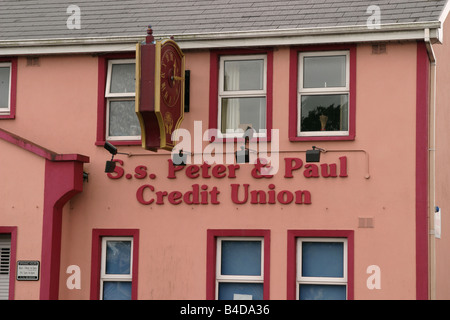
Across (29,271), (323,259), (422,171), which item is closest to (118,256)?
(29,271)

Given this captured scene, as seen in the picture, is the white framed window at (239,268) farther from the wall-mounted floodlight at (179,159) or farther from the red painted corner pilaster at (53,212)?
the red painted corner pilaster at (53,212)

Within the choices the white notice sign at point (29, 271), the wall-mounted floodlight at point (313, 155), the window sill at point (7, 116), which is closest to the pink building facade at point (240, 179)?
the white notice sign at point (29, 271)

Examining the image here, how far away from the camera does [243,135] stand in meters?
14.1

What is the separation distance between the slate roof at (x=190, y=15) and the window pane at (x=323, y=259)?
3.46 m

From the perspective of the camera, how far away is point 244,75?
14500 mm

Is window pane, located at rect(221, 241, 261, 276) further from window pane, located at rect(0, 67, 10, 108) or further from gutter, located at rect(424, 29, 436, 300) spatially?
window pane, located at rect(0, 67, 10, 108)

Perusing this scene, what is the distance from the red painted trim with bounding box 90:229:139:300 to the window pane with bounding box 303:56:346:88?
3720mm

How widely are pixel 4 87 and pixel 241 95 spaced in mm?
4218

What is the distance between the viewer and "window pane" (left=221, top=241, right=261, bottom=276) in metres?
14.1

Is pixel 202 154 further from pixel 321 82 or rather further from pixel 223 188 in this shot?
pixel 321 82

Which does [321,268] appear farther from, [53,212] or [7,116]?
[7,116]

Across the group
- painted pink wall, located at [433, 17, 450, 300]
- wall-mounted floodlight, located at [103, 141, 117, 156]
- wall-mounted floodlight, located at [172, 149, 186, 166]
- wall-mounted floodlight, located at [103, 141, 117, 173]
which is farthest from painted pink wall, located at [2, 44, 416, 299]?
painted pink wall, located at [433, 17, 450, 300]
